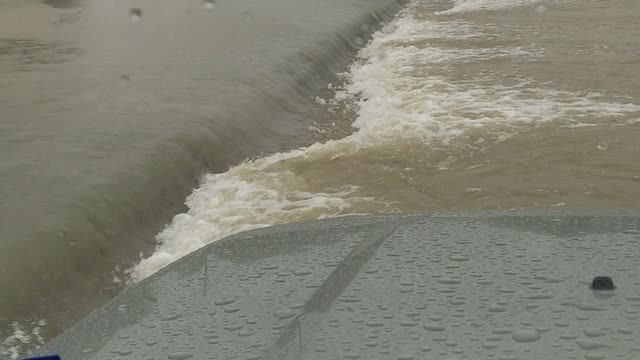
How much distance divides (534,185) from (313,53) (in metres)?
9.51

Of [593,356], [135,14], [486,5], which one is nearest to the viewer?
[593,356]

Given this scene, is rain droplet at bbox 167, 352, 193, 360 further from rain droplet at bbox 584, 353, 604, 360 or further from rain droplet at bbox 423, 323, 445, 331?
rain droplet at bbox 584, 353, 604, 360

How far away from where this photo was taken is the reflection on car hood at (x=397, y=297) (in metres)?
2.05

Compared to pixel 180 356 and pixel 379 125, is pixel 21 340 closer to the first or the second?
pixel 180 356

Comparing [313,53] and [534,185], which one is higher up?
[534,185]

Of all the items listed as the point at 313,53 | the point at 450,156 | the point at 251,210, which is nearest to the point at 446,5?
the point at 313,53

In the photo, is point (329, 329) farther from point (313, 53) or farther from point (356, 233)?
point (313, 53)

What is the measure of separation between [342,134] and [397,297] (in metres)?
9.75

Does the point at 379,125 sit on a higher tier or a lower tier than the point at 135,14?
higher

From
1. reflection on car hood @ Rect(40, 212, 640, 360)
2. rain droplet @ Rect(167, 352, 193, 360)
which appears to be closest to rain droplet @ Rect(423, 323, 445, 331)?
reflection on car hood @ Rect(40, 212, 640, 360)

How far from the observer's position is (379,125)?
11719 millimetres

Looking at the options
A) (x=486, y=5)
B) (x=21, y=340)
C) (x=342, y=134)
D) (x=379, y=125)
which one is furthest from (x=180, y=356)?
(x=486, y=5)

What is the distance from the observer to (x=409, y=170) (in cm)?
948

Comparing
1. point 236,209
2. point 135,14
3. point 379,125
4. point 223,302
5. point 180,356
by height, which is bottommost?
point 135,14
